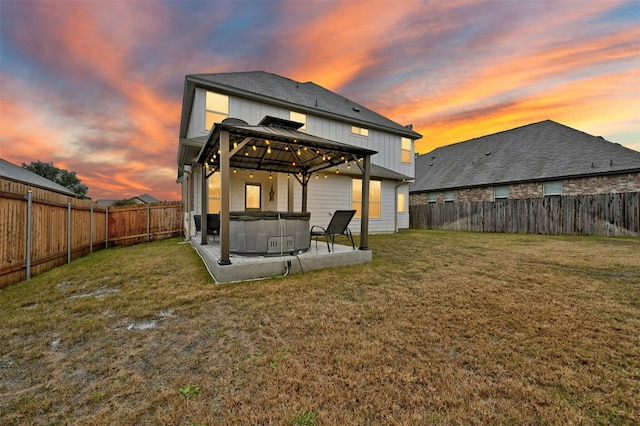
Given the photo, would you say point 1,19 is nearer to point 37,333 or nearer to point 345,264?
point 37,333

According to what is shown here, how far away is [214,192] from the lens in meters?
9.62

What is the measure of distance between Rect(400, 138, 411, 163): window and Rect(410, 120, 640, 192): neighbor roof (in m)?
4.99

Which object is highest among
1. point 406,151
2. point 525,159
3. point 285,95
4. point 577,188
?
point 285,95

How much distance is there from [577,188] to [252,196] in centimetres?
1654

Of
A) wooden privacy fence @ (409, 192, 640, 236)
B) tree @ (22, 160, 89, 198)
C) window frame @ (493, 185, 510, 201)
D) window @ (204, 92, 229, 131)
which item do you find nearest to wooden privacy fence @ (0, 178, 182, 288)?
window @ (204, 92, 229, 131)

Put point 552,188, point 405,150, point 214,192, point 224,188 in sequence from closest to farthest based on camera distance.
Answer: point 224,188 → point 214,192 → point 552,188 → point 405,150

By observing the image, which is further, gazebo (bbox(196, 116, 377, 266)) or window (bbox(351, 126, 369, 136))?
window (bbox(351, 126, 369, 136))

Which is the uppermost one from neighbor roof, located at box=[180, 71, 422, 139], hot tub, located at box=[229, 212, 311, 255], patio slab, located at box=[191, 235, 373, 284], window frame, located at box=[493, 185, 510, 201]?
neighbor roof, located at box=[180, 71, 422, 139]

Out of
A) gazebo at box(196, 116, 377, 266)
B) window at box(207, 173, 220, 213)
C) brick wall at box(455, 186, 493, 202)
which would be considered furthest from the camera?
brick wall at box(455, 186, 493, 202)

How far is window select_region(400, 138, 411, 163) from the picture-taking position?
1548cm

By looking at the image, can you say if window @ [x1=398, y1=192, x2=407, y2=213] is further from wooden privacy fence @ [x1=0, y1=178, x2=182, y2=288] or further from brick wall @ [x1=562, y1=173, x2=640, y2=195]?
wooden privacy fence @ [x1=0, y1=178, x2=182, y2=288]

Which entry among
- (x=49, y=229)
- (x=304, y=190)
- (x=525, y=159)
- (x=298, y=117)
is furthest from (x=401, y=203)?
(x=49, y=229)

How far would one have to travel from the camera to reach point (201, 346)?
2385 millimetres

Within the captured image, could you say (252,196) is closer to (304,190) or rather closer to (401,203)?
(304,190)
